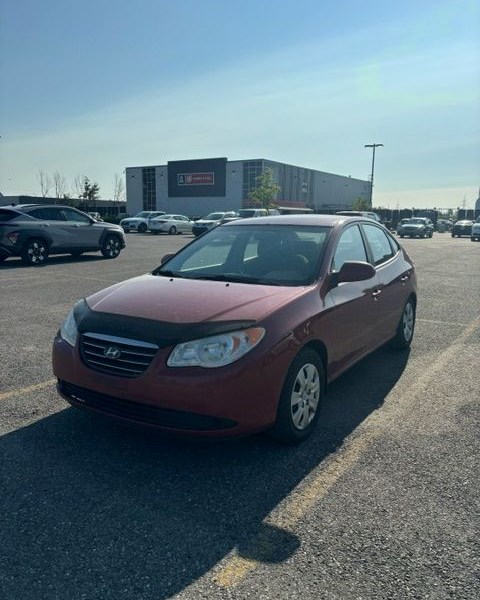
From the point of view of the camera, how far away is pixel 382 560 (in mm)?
2543

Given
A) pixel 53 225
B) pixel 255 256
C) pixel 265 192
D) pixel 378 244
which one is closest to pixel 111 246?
pixel 53 225

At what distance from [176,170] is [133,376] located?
67202 millimetres

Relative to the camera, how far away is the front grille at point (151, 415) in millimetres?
3193

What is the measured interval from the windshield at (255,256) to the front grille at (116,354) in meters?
1.21

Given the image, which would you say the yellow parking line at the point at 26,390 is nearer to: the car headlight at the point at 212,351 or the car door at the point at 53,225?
the car headlight at the point at 212,351

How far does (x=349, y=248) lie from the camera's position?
16.0ft

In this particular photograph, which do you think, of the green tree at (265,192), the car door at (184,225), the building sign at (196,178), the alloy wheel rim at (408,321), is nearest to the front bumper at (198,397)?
the alloy wheel rim at (408,321)

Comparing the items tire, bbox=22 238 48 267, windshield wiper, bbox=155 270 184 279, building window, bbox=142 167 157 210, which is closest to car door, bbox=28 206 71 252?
tire, bbox=22 238 48 267

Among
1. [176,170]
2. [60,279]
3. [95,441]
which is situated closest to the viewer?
[95,441]

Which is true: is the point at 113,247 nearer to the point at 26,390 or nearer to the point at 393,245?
the point at 393,245

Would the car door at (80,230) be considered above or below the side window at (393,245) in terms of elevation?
below

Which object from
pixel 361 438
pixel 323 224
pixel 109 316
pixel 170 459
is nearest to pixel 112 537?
pixel 170 459

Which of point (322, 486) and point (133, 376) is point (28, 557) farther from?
point (322, 486)

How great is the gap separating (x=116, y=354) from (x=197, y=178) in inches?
2562
